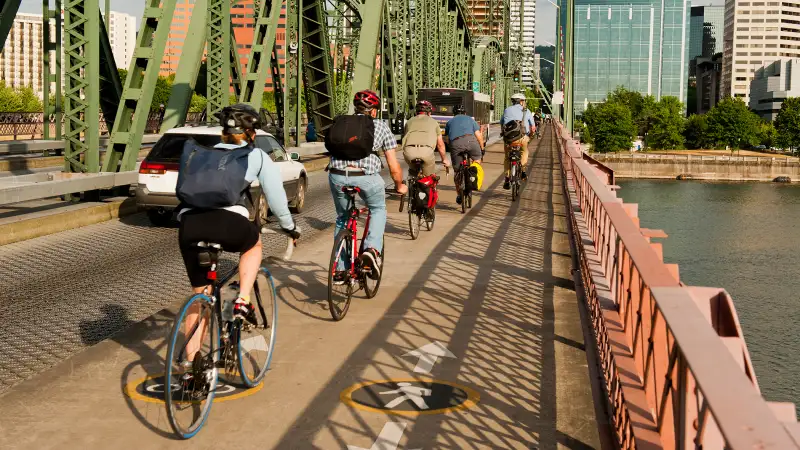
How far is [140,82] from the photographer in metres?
16.5

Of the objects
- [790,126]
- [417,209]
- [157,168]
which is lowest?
[417,209]

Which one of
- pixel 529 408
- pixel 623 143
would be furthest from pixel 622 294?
pixel 623 143

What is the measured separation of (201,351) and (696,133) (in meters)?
194

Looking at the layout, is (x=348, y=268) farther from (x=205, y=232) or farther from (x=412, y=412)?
(x=205, y=232)

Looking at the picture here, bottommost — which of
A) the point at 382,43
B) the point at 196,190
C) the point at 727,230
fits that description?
the point at 727,230

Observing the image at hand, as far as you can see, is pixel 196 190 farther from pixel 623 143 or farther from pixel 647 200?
pixel 623 143

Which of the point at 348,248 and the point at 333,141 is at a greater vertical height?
the point at 333,141

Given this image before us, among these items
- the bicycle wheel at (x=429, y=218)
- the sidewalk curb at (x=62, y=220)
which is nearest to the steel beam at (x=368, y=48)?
the sidewalk curb at (x=62, y=220)

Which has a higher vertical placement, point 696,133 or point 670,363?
point 696,133

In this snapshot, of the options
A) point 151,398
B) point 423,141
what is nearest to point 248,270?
point 151,398

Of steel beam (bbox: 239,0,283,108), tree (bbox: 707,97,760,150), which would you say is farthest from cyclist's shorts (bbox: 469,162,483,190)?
tree (bbox: 707,97,760,150)

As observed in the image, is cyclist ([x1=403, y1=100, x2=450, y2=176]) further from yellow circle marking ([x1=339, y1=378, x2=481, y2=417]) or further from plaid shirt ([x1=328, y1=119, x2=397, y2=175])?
yellow circle marking ([x1=339, y1=378, x2=481, y2=417])

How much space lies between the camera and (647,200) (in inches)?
4289

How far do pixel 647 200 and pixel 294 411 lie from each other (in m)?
107
